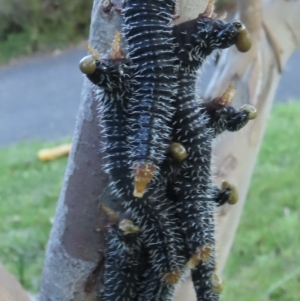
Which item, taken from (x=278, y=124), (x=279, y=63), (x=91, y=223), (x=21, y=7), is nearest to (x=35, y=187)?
(x=278, y=124)

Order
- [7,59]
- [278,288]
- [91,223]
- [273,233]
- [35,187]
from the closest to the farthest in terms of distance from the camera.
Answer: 1. [91,223]
2. [278,288]
3. [273,233]
4. [35,187]
5. [7,59]

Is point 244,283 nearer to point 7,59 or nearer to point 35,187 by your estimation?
point 35,187

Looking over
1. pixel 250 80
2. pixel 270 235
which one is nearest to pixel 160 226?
pixel 250 80

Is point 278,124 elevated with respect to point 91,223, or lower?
elevated

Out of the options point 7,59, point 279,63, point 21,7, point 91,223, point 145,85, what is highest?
point 21,7

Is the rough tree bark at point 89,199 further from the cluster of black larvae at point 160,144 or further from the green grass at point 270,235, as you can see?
the green grass at point 270,235

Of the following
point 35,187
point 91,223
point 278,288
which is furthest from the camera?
point 35,187

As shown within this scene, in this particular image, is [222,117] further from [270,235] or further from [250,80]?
[270,235]
